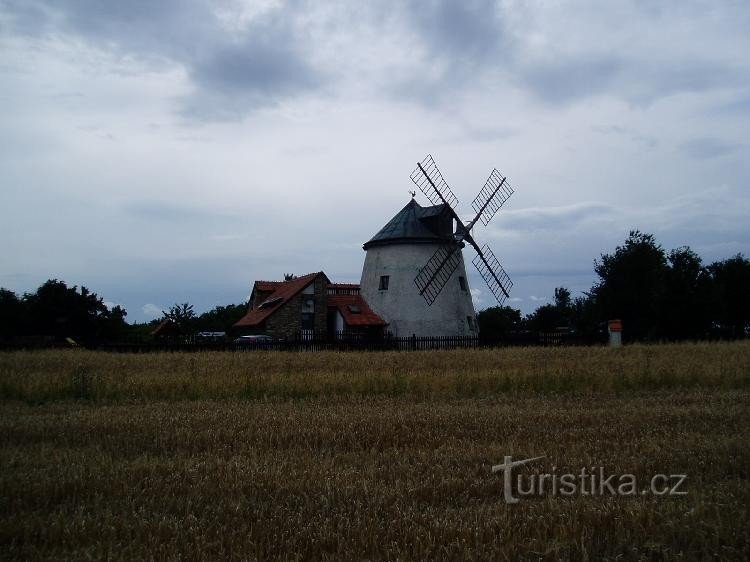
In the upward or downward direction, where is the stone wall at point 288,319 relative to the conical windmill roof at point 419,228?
downward

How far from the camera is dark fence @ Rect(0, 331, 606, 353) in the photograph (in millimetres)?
29031

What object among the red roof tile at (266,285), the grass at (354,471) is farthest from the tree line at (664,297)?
the grass at (354,471)

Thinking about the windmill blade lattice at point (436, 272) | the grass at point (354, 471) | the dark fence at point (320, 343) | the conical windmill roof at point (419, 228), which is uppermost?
the conical windmill roof at point (419, 228)

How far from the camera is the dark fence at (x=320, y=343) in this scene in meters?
29.0

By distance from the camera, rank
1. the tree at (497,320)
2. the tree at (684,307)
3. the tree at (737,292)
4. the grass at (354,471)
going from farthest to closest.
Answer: the tree at (497,320) → the tree at (737,292) → the tree at (684,307) → the grass at (354,471)

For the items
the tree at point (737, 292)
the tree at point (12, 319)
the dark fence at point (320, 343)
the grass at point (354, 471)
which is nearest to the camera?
the grass at point (354, 471)

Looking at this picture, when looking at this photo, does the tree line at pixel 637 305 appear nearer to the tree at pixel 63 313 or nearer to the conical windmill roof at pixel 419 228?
the tree at pixel 63 313

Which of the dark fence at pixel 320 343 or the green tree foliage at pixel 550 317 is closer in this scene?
the dark fence at pixel 320 343

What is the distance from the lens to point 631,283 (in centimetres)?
4325

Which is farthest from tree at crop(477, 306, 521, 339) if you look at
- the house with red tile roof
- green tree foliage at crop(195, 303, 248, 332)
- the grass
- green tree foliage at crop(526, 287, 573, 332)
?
the grass

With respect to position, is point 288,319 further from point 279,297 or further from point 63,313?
point 63,313

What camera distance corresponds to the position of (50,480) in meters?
5.65

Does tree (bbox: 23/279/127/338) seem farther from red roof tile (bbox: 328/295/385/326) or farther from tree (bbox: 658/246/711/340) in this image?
tree (bbox: 658/246/711/340)

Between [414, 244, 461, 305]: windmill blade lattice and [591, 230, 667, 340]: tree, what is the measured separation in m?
10.3
